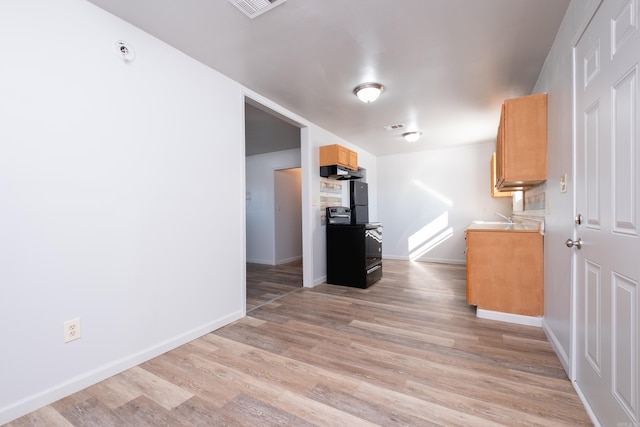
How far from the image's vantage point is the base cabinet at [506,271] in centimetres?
250

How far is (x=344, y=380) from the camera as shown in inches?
68.8

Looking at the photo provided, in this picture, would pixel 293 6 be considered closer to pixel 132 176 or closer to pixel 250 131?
pixel 132 176

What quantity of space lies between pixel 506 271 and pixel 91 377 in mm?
3395

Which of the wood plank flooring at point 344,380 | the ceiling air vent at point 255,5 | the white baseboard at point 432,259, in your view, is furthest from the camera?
the white baseboard at point 432,259

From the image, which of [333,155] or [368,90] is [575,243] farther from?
[333,155]

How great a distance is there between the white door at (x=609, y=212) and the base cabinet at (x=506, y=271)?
98cm

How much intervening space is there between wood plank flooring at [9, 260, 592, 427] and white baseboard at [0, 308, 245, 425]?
0.14ft

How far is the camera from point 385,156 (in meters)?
6.35

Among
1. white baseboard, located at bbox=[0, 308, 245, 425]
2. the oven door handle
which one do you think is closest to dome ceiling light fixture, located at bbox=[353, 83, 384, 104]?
the oven door handle

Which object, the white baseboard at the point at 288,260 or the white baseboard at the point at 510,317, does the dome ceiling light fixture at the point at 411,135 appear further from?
the white baseboard at the point at 288,260

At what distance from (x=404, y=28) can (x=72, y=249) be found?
105 inches

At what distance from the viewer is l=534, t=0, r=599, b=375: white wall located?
172 cm

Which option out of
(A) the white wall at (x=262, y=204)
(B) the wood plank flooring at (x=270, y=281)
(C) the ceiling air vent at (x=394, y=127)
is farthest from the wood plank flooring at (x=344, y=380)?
(A) the white wall at (x=262, y=204)

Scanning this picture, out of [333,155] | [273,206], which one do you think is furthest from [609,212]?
[273,206]
